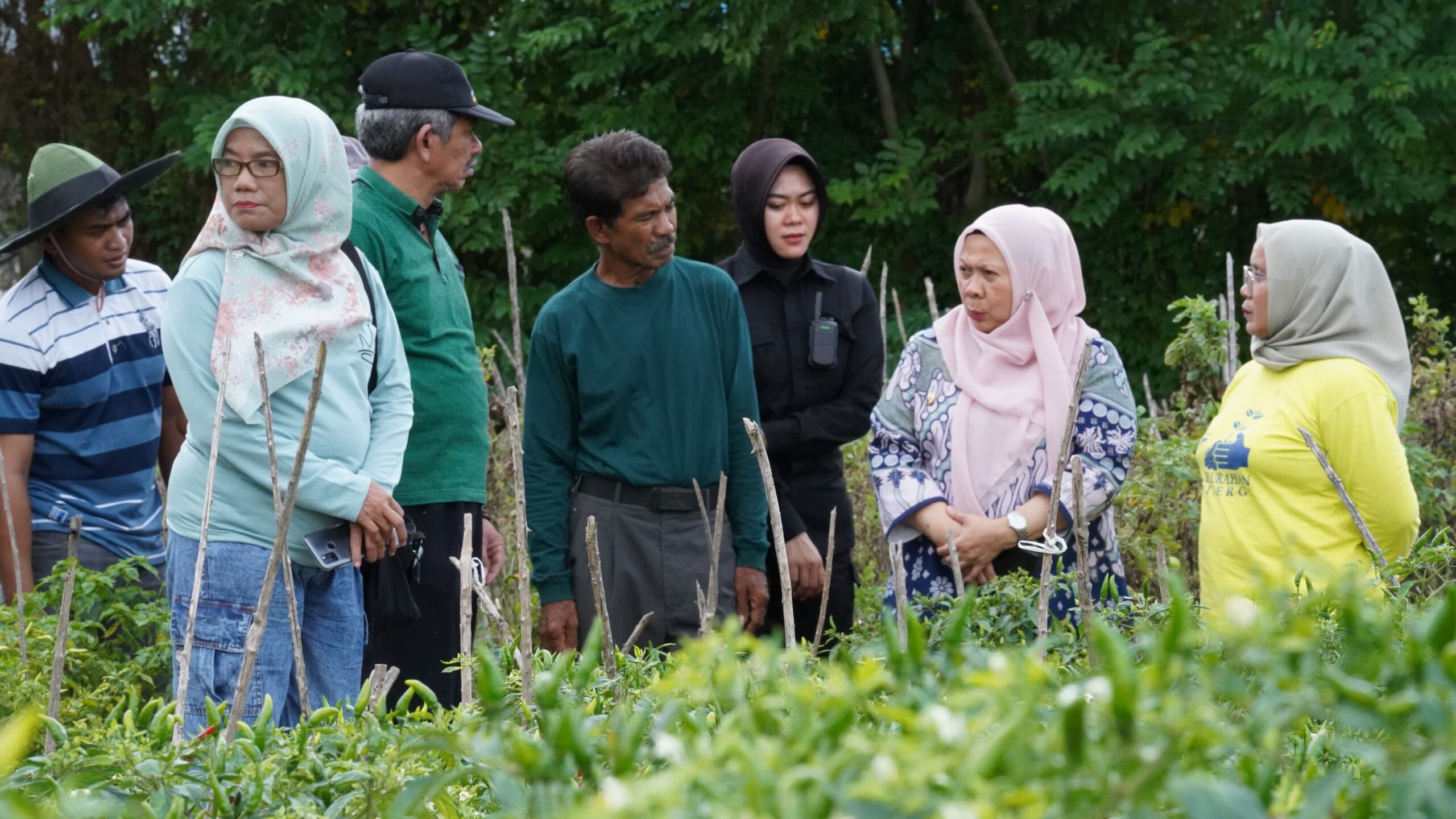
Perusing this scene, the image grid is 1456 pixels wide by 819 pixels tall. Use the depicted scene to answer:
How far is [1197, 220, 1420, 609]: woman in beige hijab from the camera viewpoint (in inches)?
125

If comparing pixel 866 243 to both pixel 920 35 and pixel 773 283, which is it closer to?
pixel 920 35

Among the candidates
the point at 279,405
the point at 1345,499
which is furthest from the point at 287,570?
the point at 1345,499

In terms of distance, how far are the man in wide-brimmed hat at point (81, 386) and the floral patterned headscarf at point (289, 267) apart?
2.57 feet

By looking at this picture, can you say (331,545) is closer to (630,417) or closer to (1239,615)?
(630,417)

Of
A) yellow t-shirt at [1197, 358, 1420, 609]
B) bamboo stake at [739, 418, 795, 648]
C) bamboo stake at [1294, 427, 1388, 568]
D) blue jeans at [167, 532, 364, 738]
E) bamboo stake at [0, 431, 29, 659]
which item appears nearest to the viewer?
bamboo stake at [739, 418, 795, 648]

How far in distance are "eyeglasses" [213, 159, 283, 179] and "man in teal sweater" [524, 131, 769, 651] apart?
847mm

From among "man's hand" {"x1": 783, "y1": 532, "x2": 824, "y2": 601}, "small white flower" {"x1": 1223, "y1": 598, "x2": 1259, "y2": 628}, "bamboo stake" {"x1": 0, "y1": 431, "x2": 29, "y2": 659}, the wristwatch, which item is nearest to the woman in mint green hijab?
"bamboo stake" {"x1": 0, "y1": 431, "x2": 29, "y2": 659}

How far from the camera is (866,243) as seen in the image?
1127 cm

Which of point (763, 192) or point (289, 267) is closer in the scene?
point (289, 267)

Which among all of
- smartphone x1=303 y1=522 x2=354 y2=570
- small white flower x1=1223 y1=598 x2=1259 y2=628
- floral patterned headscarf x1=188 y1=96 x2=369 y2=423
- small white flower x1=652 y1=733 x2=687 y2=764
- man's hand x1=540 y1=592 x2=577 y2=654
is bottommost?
man's hand x1=540 y1=592 x2=577 y2=654

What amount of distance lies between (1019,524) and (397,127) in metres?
1.65

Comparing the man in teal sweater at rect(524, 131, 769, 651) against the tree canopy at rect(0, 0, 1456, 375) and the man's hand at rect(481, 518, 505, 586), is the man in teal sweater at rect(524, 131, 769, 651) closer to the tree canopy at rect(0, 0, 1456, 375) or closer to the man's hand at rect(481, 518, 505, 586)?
the man's hand at rect(481, 518, 505, 586)

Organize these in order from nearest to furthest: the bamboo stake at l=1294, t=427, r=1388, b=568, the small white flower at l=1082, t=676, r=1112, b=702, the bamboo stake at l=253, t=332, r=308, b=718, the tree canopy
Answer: the small white flower at l=1082, t=676, r=1112, b=702
the bamboo stake at l=253, t=332, r=308, b=718
the bamboo stake at l=1294, t=427, r=1388, b=568
the tree canopy

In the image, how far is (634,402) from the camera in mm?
3492
